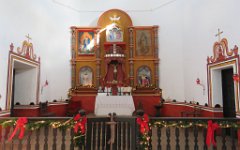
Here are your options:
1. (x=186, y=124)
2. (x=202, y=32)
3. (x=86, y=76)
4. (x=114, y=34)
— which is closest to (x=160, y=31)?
(x=114, y=34)

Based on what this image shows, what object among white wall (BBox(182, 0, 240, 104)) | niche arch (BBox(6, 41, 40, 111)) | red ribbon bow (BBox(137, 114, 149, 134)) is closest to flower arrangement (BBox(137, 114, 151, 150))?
red ribbon bow (BBox(137, 114, 149, 134))

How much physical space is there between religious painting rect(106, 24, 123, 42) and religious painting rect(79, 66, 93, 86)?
1988 millimetres

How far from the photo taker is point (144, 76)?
8.85 m

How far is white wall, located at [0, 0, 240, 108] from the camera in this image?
4.99 meters

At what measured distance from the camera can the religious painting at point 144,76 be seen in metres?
8.76

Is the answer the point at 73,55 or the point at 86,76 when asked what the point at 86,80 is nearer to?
the point at 86,76

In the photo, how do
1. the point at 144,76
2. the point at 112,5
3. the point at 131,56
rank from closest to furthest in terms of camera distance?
the point at 144,76, the point at 131,56, the point at 112,5

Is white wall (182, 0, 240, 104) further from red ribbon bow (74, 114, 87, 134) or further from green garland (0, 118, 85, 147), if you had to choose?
green garland (0, 118, 85, 147)

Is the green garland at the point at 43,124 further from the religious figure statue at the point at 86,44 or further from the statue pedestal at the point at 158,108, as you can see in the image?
the religious figure statue at the point at 86,44

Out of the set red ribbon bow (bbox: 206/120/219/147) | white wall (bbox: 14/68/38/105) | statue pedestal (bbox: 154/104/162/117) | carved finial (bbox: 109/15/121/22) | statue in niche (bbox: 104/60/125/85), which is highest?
carved finial (bbox: 109/15/121/22)

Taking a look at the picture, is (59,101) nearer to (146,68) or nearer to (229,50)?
(146,68)

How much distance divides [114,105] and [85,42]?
13.6 ft

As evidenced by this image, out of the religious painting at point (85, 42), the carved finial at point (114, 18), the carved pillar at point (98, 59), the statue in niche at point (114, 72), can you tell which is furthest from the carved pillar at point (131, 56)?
the religious painting at point (85, 42)

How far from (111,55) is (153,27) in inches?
110
